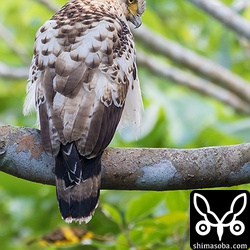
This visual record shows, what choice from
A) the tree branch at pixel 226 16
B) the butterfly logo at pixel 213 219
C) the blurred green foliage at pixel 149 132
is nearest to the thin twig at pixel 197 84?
the blurred green foliage at pixel 149 132

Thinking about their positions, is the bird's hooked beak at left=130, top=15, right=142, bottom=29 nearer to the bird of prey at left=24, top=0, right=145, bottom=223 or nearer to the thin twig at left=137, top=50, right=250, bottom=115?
the bird of prey at left=24, top=0, right=145, bottom=223

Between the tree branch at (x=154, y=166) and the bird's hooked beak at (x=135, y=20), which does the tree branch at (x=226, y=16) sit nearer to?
the bird's hooked beak at (x=135, y=20)

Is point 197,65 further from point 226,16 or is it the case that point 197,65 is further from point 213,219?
point 213,219

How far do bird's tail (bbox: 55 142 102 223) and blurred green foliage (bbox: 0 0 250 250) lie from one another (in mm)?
594

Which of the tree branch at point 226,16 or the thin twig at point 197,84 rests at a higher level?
the tree branch at point 226,16

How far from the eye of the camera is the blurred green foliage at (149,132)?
16.2 feet

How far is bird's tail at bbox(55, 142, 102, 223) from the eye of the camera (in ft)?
14.1

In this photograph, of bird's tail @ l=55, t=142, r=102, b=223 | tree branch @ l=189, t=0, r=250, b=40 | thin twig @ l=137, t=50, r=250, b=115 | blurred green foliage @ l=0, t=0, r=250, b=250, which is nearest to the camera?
bird's tail @ l=55, t=142, r=102, b=223

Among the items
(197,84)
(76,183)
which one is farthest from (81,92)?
(197,84)

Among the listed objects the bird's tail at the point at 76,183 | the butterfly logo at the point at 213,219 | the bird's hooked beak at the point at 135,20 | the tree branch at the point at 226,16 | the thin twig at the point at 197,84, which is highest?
the bird's hooked beak at the point at 135,20

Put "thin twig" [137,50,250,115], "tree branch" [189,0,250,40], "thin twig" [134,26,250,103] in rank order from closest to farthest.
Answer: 1. "tree branch" [189,0,250,40]
2. "thin twig" [134,26,250,103]
3. "thin twig" [137,50,250,115]

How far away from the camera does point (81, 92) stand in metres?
4.54

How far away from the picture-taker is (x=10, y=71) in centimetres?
801

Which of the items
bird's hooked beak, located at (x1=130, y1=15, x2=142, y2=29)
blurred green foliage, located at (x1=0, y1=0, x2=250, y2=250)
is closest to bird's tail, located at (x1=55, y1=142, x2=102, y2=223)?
blurred green foliage, located at (x1=0, y1=0, x2=250, y2=250)
